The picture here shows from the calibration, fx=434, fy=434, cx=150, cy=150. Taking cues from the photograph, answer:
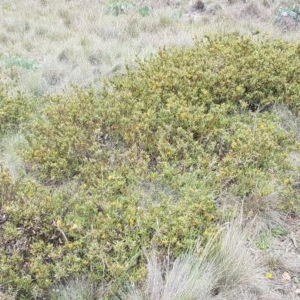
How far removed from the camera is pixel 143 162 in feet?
10.9

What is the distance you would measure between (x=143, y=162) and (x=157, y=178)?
0.58 ft

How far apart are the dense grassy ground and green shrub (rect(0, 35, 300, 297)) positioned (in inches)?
0.5

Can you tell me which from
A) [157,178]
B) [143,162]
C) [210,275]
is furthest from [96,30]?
[210,275]

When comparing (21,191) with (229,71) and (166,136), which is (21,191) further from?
(229,71)

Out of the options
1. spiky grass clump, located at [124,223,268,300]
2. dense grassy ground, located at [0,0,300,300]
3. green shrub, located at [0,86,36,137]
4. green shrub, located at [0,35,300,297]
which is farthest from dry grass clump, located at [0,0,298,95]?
spiky grass clump, located at [124,223,268,300]

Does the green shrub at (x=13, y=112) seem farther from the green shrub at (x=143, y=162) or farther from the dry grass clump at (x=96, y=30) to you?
the dry grass clump at (x=96, y=30)

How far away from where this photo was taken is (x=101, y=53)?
248 inches

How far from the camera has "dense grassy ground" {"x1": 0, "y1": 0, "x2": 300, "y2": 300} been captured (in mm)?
2514

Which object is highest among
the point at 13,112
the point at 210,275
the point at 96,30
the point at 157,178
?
the point at 96,30

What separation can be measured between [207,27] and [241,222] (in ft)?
16.5

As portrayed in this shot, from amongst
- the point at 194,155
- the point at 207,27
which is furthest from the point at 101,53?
the point at 194,155

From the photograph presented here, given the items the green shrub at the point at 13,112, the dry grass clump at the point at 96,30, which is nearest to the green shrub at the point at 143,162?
the green shrub at the point at 13,112

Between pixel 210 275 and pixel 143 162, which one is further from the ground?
pixel 143 162

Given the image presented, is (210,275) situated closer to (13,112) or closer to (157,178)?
(157,178)
